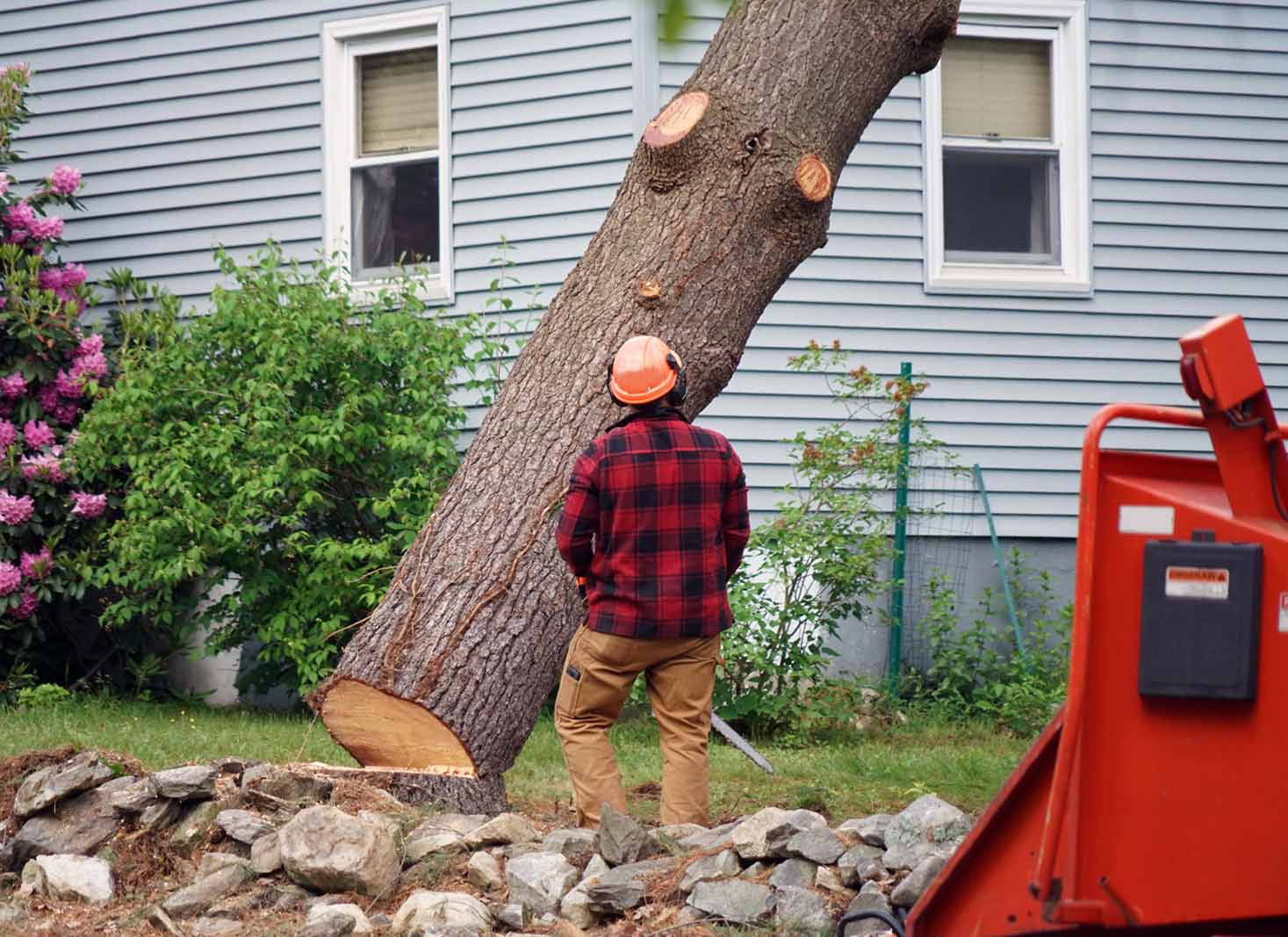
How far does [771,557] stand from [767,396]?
1298mm

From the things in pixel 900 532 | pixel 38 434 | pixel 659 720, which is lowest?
pixel 659 720

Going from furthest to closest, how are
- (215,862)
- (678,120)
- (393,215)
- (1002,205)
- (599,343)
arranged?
(393,215), (1002,205), (599,343), (678,120), (215,862)

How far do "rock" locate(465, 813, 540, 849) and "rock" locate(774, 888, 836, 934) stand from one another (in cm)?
110

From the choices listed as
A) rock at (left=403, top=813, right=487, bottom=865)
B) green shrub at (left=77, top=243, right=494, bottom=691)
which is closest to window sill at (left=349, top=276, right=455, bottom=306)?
green shrub at (left=77, top=243, right=494, bottom=691)

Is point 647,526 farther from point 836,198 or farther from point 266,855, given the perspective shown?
point 836,198

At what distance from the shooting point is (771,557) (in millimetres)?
8422

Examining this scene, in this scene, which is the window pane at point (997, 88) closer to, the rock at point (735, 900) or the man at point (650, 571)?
the man at point (650, 571)

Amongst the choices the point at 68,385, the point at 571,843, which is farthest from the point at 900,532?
the point at 68,385

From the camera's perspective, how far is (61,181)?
10.0 m

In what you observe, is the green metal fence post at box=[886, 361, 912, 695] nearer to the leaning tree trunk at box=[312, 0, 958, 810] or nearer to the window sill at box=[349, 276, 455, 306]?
the window sill at box=[349, 276, 455, 306]

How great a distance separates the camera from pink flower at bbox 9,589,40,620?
931 centimetres

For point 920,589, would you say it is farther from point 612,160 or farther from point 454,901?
point 454,901

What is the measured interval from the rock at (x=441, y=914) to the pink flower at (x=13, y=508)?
19.5 ft

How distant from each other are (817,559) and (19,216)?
576cm
